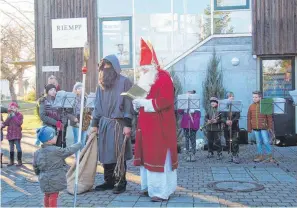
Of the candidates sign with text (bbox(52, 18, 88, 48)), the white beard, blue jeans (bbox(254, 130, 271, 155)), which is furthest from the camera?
sign with text (bbox(52, 18, 88, 48))

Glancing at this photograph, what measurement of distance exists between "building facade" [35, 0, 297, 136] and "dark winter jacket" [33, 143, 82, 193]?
8760 mm

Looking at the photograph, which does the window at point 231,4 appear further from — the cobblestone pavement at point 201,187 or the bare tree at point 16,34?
the bare tree at point 16,34

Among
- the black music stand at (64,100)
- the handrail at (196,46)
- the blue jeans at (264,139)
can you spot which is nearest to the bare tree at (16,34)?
the handrail at (196,46)

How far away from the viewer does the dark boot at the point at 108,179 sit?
7.04m

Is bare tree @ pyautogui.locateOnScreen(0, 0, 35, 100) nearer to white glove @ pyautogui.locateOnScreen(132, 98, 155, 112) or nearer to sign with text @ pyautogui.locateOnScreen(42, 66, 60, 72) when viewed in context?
sign with text @ pyautogui.locateOnScreen(42, 66, 60, 72)

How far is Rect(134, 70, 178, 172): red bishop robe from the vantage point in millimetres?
6305

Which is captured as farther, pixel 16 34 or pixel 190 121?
pixel 16 34

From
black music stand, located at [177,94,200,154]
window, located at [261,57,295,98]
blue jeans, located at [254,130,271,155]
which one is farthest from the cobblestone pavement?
window, located at [261,57,295,98]

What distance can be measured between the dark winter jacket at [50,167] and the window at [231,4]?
966 centimetres

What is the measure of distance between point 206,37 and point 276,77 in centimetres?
264

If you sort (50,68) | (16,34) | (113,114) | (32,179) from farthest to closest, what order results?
(16,34), (50,68), (32,179), (113,114)

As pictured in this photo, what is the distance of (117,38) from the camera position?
14523 mm

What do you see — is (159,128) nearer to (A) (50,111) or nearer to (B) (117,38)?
(A) (50,111)

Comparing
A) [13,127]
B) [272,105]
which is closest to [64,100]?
[13,127]
